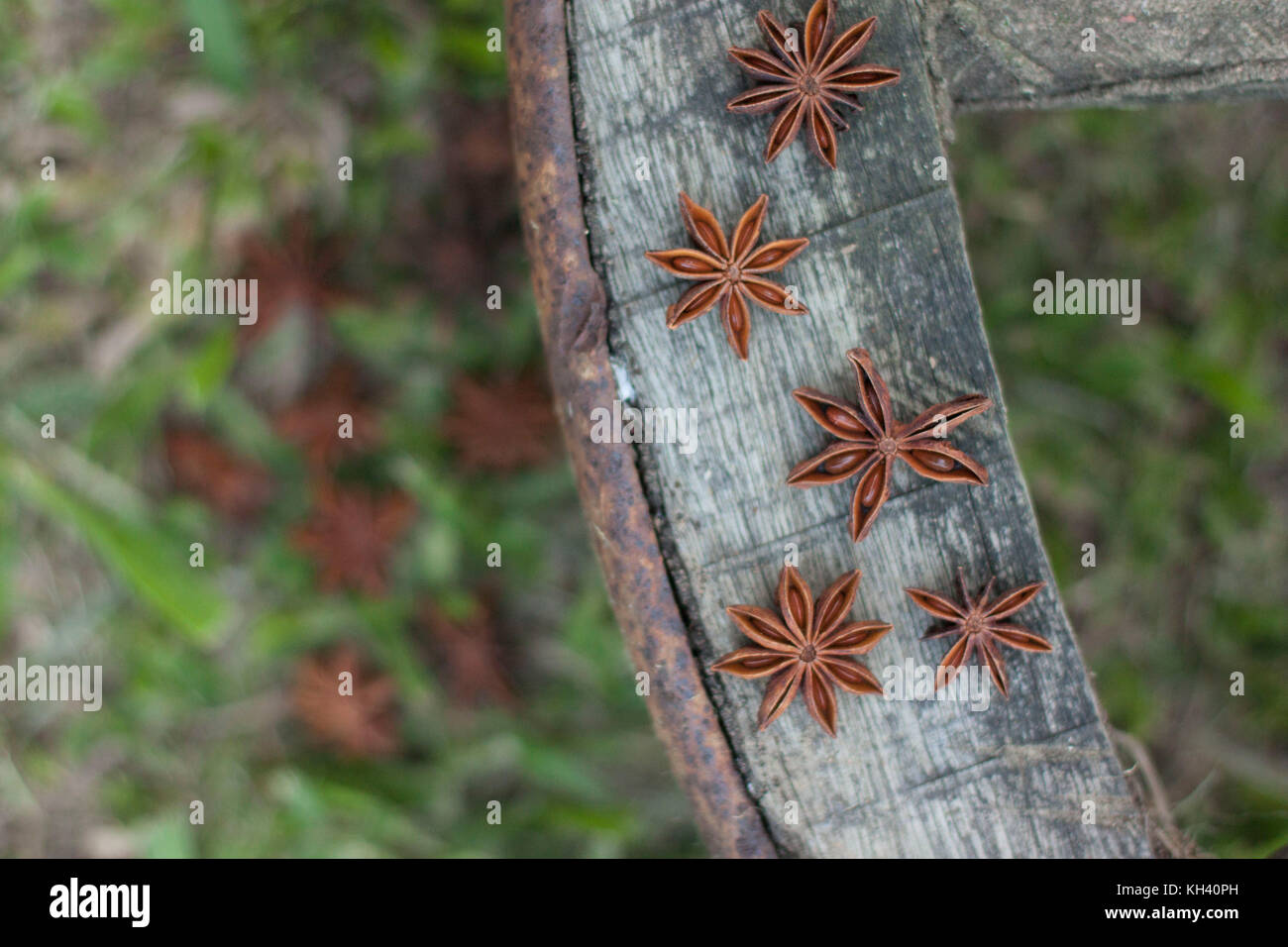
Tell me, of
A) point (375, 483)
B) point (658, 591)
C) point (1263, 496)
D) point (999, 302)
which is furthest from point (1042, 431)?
point (375, 483)

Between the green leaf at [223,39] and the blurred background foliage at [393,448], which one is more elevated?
the green leaf at [223,39]

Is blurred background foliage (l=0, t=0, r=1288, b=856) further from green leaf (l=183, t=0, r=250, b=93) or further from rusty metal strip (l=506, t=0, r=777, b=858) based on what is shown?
rusty metal strip (l=506, t=0, r=777, b=858)

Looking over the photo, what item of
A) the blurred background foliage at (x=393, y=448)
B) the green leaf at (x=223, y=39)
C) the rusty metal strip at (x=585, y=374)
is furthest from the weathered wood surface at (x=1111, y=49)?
the green leaf at (x=223, y=39)

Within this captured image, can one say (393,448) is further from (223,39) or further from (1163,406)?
(1163,406)

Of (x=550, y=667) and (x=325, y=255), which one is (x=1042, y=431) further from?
(x=325, y=255)

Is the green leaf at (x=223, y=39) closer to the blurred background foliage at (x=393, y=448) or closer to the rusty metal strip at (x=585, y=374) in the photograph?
the blurred background foliage at (x=393, y=448)

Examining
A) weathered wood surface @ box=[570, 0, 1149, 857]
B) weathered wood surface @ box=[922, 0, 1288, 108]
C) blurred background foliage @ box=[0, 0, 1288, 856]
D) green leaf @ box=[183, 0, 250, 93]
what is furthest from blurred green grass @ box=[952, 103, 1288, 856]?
green leaf @ box=[183, 0, 250, 93]
